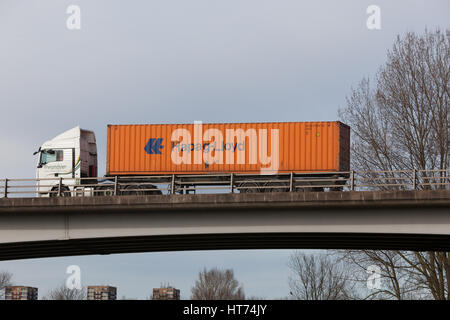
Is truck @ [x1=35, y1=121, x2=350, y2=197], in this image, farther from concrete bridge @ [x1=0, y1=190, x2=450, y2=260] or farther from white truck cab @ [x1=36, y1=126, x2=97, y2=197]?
concrete bridge @ [x1=0, y1=190, x2=450, y2=260]

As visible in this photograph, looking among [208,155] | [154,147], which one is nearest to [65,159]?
[154,147]

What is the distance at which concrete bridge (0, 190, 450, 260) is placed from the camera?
24.8m

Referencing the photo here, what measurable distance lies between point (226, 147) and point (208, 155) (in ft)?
3.13

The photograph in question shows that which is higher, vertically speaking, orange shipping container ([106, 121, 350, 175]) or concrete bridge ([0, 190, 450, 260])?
orange shipping container ([106, 121, 350, 175])

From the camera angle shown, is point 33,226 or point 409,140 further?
point 409,140

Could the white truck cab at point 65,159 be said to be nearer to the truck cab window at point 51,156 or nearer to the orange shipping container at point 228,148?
the truck cab window at point 51,156

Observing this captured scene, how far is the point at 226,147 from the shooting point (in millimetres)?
31453

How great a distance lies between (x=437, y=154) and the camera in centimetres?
3500

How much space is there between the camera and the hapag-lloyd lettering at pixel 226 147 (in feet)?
101

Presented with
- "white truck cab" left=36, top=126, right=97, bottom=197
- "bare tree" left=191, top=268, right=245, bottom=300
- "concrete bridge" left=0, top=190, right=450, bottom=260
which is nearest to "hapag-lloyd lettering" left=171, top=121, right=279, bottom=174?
"concrete bridge" left=0, top=190, right=450, bottom=260

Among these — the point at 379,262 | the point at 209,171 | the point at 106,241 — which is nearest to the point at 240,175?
the point at 209,171
